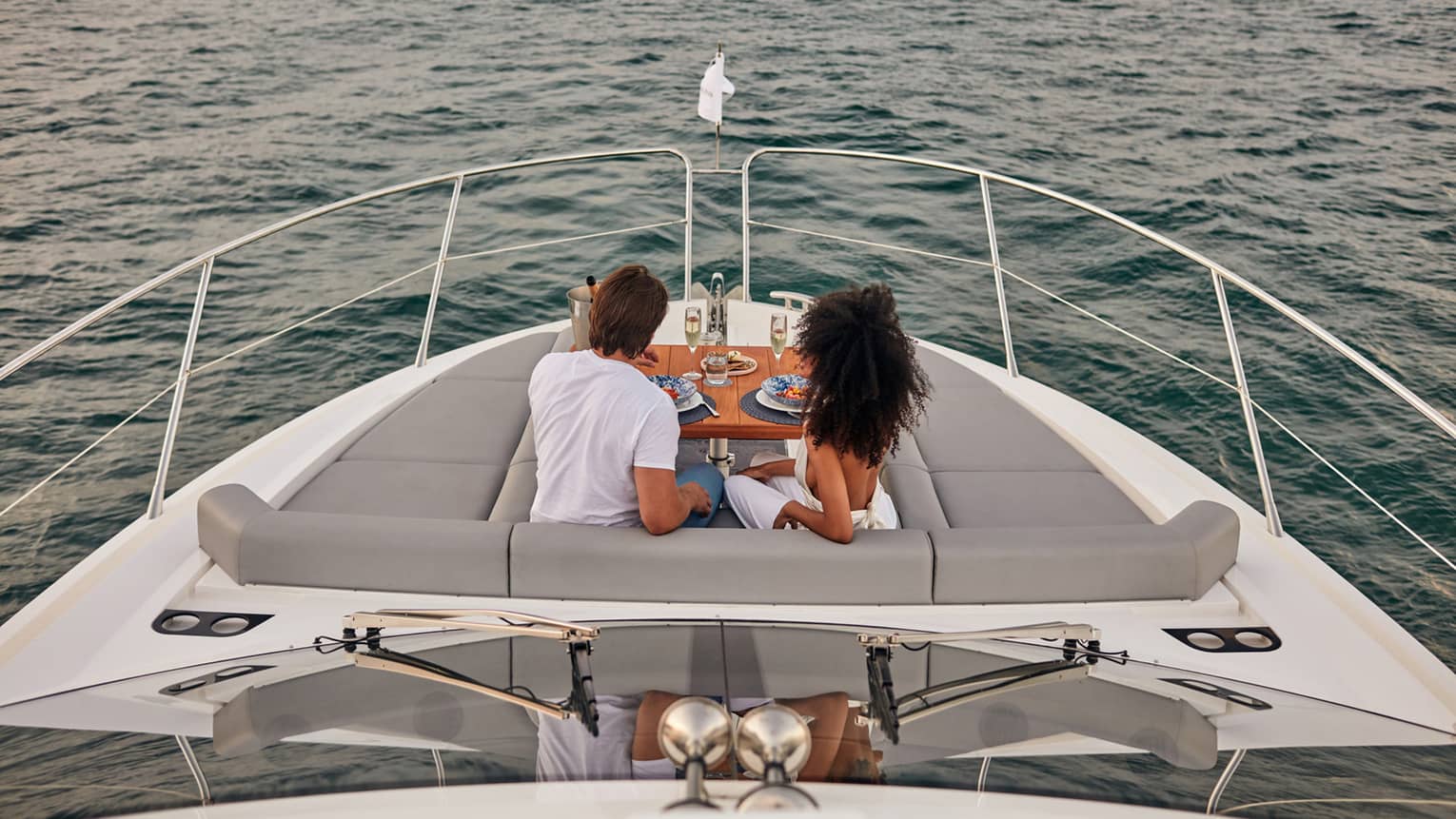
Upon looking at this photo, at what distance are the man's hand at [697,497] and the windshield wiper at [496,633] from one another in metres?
0.82

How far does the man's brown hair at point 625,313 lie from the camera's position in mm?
2422

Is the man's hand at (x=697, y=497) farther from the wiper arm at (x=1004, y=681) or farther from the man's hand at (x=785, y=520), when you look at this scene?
the wiper arm at (x=1004, y=681)

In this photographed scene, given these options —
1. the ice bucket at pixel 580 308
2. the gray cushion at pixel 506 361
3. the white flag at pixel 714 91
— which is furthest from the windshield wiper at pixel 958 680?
the white flag at pixel 714 91

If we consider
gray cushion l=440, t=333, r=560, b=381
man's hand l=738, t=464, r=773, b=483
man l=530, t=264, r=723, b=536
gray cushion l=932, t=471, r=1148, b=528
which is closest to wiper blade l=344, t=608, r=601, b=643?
man l=530, t=264, r=723, b=536

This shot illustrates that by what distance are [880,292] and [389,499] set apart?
1.42 metres

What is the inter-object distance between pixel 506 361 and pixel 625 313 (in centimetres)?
147

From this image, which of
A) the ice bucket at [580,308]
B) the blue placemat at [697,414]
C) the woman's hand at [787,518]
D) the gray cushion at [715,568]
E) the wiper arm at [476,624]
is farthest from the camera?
the ice bucket at [580,308]

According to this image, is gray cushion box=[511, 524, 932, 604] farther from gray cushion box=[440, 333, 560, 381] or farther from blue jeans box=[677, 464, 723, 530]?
gray cushion box=[440, 333, 560, 381]

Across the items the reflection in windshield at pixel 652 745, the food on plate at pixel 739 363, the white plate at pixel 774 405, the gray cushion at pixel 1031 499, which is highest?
the reflection in windshield at pixel 652 745

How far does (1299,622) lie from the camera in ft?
7.92

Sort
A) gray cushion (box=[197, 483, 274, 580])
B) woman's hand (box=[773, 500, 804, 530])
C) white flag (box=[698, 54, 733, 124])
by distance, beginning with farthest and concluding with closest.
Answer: white flag (box=[698, 54, 733, 124]) < woman's hand (box=[773, 500, 804, 530]) < gray cushion (box=[197, 483, 274, 580])

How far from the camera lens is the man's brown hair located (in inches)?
95.3

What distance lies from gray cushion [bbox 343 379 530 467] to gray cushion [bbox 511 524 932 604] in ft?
3.00

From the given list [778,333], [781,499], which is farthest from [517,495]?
[778,333]
